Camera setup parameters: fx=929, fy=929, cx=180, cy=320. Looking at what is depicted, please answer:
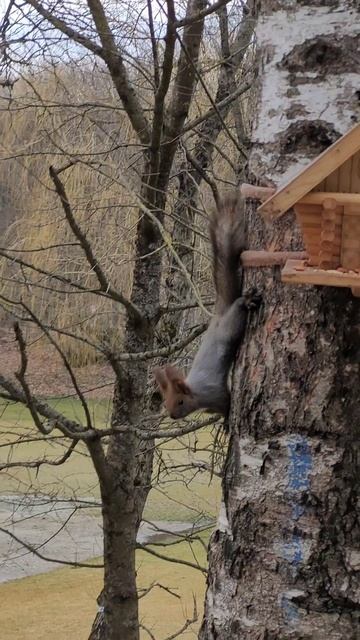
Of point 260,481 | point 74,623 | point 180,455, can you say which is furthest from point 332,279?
point 180,455

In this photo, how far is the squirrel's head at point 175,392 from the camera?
69.6 inches

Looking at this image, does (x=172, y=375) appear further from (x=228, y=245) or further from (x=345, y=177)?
(x=345, y=177)

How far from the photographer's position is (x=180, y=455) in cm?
629

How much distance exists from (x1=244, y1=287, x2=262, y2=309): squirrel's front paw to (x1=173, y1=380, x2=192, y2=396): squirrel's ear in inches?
23.3

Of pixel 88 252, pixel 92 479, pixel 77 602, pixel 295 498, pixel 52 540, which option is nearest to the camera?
pixel 295 498

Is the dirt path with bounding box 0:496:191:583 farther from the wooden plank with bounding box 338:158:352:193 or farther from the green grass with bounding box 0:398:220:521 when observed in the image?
the wooden plank with bounding box 338:158:352:193

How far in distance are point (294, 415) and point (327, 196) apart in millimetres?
259

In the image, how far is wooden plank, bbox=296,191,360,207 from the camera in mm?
913

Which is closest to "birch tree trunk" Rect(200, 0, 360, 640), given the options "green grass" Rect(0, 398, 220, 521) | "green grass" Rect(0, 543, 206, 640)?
"green grass" Rect(0, 543, 206, 640)

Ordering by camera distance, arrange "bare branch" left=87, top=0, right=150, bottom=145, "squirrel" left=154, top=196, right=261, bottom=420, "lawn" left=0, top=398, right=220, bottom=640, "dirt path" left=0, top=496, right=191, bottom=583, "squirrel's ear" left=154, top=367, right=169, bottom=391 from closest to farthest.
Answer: "squirrel" left=154, top=196, right=261, bottom=420, "squirrel's ear" left=154, top=367, right=169, bottom=391, "bare branch" left=87, top=0, right=150, bottom=145, "lawn" left=0, top=398, right=220, bottom=640, "dirt path" left=0, top=496, right=191, bottom=583

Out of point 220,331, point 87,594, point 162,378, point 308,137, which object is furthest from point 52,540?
point 308,137

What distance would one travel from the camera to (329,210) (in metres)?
0.92

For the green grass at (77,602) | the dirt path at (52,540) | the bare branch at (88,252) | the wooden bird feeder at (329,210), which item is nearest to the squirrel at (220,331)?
the wooden bird feeder at (329,210)

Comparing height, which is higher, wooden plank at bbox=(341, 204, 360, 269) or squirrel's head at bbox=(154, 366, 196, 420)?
wooden plank at bbox=(341, 204, 360, 269)
